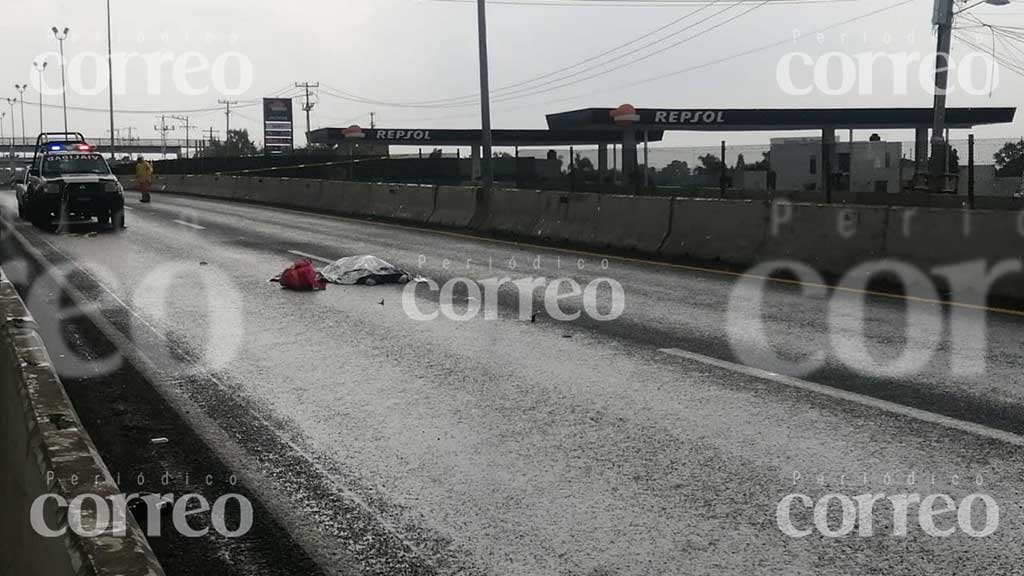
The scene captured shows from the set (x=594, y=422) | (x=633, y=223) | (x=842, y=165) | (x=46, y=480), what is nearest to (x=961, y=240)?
(x=633, y=223)

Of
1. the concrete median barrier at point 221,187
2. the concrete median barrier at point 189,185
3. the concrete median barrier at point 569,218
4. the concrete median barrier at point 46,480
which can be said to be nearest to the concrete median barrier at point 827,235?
the concrete median barrier at point 569,218

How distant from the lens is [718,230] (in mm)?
16766

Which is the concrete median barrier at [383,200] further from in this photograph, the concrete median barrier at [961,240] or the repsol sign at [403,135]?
the repsol sign at [403,135]

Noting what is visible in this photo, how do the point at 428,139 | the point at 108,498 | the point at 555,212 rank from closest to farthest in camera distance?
the point at 108,498
the point at 555,212
the point at 428,139

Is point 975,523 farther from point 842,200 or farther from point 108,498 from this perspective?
point 842,200

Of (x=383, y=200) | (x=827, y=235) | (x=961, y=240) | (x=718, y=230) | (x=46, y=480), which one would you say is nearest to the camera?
(x=46, y=480)

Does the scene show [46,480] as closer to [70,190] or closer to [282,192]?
[70,190]

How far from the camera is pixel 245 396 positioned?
25.5 feet

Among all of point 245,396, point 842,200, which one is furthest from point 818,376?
point 842,200

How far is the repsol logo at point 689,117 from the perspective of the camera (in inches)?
2275

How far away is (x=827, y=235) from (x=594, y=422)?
8927 millimetres

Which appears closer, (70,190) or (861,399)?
(861,399)

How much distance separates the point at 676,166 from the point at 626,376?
32288 millimetres

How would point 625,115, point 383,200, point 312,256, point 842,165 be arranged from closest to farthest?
1. point 312,256
2. point 383,200
3. point 842,165
4. point 625,115
